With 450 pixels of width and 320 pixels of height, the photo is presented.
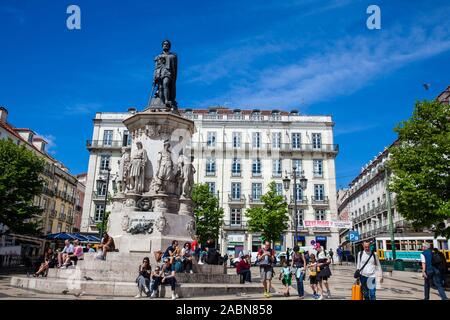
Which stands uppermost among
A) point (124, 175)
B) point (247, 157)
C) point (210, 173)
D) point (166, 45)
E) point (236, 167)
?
point (247, 157)

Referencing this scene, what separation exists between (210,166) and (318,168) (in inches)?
608

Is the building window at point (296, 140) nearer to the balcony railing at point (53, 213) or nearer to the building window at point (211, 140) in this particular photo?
the building window at point (211, 140)

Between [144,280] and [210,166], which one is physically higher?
[210,166]

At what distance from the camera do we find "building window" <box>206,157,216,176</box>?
167 ft

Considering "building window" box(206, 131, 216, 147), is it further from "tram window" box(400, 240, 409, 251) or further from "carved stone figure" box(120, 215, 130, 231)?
"carved stone figure" box(120, 215, 130, 231)

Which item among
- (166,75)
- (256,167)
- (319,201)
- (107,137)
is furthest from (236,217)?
(166,75)

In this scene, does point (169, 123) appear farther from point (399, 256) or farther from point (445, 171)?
point (399, 256)

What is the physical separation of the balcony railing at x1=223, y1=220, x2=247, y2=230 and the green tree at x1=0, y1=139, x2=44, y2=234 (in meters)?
25.1

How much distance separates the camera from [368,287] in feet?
26.4

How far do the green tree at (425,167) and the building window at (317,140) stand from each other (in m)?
30.4

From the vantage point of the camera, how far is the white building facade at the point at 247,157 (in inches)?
1930

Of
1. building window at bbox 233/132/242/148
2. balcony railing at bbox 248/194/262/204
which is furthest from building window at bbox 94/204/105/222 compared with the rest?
building window at bbox 233/132/242/148

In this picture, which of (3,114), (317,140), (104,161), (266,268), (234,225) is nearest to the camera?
(266,268)

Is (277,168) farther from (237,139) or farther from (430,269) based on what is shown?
(430,269)
